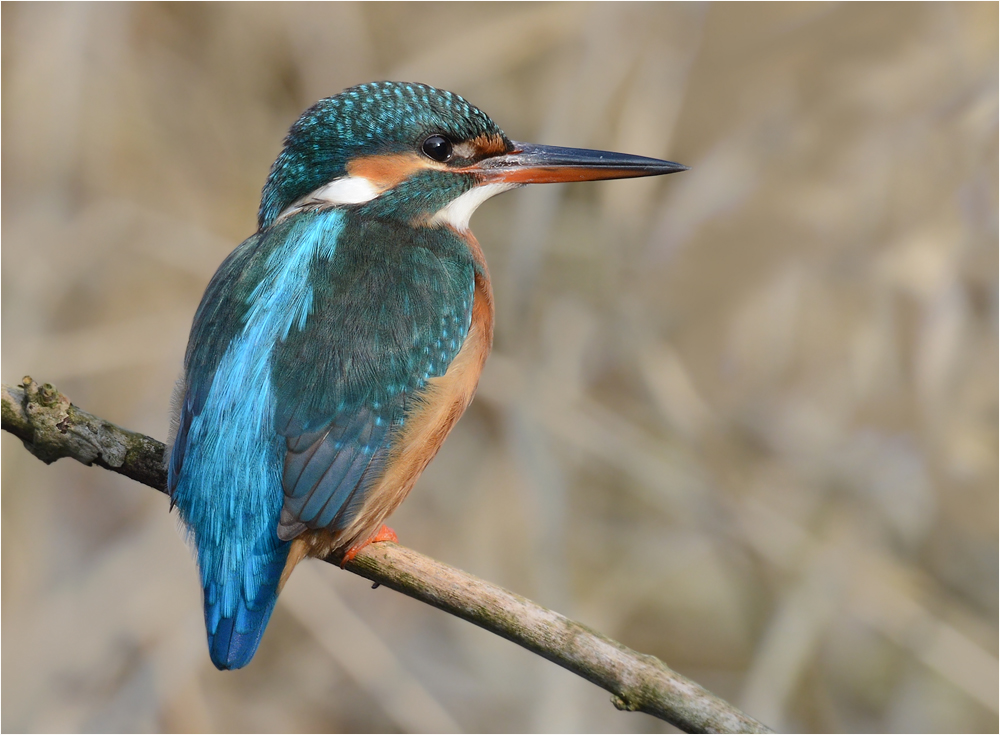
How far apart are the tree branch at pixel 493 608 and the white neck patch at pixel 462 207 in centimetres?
78

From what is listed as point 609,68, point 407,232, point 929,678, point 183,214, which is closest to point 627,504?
point 929,678

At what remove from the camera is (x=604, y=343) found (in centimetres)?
384

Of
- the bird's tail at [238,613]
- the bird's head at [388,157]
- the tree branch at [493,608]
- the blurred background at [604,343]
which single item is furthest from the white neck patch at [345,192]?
the blurred background at [604,343]

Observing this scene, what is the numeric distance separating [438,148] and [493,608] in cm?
106

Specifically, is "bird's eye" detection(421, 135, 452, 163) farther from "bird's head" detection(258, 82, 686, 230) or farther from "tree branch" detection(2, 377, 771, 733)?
"tree branch" detection(2, 377, 771, 733)

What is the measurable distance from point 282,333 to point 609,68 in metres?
2.17

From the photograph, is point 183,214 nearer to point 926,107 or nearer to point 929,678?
point 926,107

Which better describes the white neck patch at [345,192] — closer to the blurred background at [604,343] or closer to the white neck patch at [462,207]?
the white neck patch at [462,207]

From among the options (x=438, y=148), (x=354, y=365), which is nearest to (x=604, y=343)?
(x=438, y=148)

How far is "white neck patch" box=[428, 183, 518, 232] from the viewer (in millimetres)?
2133

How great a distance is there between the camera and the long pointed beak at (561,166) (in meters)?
2.21

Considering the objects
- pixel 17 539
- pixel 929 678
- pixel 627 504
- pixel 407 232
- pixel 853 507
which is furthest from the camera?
pixel 627 504

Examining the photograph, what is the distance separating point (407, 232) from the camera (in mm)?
2025

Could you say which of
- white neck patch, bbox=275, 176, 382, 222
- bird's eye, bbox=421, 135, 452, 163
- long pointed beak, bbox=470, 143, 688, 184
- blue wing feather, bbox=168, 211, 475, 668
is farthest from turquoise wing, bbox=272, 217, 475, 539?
long pointed beak, bbox=470, 143, 688, 184
